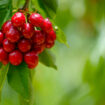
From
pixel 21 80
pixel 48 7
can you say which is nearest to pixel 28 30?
pixel 21 80

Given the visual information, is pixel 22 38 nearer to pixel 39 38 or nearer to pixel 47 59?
pixel 39 38

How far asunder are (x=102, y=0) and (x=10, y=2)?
8.35 feet

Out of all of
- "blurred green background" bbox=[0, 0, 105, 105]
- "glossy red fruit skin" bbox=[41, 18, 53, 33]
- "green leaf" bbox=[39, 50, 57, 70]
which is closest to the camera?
"glossy red fruit skin" bbox=[41, 18, 53, 33]

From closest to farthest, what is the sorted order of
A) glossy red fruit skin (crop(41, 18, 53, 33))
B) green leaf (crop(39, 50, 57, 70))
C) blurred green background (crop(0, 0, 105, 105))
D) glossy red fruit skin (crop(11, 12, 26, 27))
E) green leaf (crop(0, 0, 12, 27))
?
glossy red fruit skin (crop(11, 12, 26, 27))
glossy red fruit skin (crop(41, 18, 53, 33))
green leaf (crop(0, 0, 12, 27))
green leaf (crop(39, 50, 57, 70))
blurred green background (crop(0, 0, 105, 105))

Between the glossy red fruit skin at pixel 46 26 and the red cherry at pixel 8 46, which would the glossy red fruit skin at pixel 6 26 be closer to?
the red cherry at pixel 8 46

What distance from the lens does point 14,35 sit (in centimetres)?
210

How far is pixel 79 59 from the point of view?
5.28 metres

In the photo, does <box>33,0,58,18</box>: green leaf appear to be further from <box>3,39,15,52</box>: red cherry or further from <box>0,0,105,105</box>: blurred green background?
<box>0,0,105,105</box>: blurred green background

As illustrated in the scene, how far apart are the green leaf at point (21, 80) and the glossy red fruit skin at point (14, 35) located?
20cm

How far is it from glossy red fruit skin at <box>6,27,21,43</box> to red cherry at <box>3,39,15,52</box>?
0.03 meters

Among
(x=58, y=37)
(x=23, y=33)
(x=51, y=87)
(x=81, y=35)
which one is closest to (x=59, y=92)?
(x=51, y=87)

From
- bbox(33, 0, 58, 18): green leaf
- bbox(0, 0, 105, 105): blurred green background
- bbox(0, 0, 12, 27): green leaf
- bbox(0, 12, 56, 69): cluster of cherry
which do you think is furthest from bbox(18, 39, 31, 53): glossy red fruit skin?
bbox(0, 0, 105, 105): blurred green background

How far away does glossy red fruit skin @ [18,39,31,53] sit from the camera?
6.99 ft

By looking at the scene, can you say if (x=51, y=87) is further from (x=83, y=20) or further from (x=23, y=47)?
(x=23, y=47)
